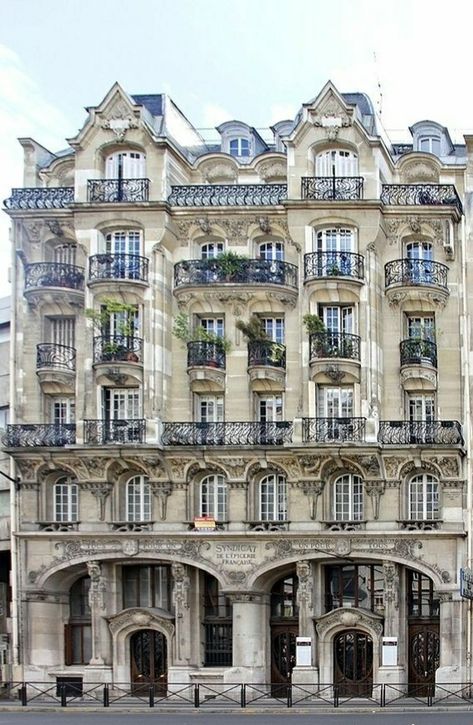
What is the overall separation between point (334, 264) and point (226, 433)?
7972 mm

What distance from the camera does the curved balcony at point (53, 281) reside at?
189 feet

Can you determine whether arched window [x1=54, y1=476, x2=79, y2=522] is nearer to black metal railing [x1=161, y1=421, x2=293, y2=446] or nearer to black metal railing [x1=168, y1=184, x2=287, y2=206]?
black metal railing [x1=161, y1=421, x2=293, y2=446]

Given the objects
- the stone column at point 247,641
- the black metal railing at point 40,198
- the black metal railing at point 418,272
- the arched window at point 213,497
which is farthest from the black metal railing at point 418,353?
the black metal railing at point 40,198

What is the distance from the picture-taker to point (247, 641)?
55.3 m

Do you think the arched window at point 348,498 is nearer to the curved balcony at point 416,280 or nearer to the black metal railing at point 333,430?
the black metal railing at point 333,430

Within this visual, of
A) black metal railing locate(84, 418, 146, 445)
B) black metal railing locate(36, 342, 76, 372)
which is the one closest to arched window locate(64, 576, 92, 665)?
black metal railing locate(84, 418, 146, 445)

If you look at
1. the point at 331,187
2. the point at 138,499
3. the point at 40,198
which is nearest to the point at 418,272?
the point at 331,187

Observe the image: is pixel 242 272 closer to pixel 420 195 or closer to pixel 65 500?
pixel 420 195

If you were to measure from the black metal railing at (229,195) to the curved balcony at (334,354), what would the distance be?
624 centimetres

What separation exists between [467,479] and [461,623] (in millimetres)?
5525

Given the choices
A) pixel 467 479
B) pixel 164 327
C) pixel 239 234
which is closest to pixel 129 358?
pixel 164 327

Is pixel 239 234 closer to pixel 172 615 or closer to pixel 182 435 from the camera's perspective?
pixel 182 435

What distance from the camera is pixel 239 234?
58031 millimetres

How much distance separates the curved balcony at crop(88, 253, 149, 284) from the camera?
5675 centimetres
